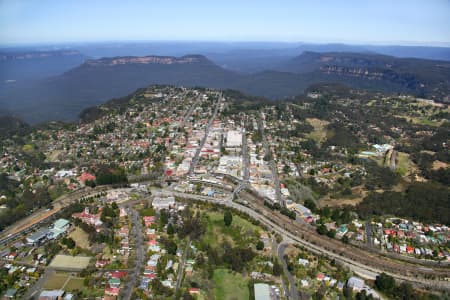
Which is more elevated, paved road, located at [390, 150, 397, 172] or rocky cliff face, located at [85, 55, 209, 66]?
rocky cliff face, located at [85, 55, 209, 66]

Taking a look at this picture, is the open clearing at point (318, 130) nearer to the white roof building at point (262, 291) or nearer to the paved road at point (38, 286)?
the white roof building at point (262, 291)

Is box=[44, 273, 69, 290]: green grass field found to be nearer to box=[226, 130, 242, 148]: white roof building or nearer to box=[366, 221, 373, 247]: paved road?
box=[366, 221, 373, 247]: paved road

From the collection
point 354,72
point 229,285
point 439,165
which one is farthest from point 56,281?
point 354,72

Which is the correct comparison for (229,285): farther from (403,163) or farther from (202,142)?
(403,163)

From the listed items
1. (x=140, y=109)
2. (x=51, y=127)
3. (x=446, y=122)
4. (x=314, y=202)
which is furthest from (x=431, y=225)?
(x=51, y=127)

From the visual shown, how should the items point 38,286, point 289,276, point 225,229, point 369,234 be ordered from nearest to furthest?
1. point 38,286
2. point 289,276
3. point 225,229
4. point 369,234

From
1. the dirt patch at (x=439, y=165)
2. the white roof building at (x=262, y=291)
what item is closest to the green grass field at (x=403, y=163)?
the dirt patch at (x=439, y=165)

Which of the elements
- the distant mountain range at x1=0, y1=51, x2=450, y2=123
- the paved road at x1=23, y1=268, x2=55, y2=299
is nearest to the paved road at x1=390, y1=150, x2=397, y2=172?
the paved road at x1=23, y1=268, x2=55, y2=299
